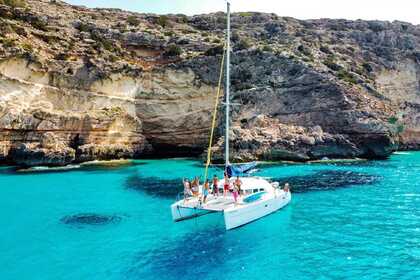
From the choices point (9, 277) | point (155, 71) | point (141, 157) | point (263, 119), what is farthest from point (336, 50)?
point (9, 277)

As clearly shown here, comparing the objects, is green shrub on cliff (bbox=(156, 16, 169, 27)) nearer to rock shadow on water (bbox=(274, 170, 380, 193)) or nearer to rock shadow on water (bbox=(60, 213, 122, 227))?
rock shadow on water (bbox=(274, 170, 380, 193))

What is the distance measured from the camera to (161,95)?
65875mm

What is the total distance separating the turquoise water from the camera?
58.6 ft

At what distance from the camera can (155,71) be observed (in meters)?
66.8

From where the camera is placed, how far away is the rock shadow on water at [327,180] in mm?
37719

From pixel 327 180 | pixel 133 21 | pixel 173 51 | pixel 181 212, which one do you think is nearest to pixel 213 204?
pixel 181 212

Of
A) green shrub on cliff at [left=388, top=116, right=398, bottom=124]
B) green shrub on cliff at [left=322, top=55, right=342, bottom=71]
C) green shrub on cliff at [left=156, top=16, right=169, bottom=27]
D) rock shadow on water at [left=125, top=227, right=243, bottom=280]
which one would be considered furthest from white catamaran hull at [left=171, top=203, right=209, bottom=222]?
green shrub on cliff at [left=156, top=16, right=169, bottom=27]

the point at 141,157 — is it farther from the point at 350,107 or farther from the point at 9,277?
the point at 9,277

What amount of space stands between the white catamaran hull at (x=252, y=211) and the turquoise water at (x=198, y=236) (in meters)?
0.48

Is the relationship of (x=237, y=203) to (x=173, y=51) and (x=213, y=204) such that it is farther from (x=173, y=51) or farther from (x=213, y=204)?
(x=173, y=51)

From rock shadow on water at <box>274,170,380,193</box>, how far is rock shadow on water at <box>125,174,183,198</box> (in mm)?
9942

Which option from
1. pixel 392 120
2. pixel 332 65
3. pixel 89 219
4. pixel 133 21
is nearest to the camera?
pixel 89 219

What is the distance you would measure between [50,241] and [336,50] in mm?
74662

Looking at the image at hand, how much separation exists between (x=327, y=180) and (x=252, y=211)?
18.5 metres
